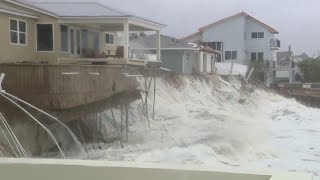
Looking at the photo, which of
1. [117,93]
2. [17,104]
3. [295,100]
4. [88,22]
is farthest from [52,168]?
[295,100]

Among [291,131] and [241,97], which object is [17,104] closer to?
[291,131]

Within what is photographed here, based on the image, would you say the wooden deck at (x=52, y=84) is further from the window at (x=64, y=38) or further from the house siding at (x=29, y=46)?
the window at (x=64, y=38)

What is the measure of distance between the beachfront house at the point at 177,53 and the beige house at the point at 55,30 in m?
20.5

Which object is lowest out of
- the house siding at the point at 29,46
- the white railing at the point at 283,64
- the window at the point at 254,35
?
the white railing at the point at 283,64

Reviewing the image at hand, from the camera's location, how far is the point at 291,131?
38.7 metres

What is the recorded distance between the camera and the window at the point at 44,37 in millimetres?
26297

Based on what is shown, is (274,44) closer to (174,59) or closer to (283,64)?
(283,64)

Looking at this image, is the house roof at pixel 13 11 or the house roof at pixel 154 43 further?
the house roof at pixel 154 43

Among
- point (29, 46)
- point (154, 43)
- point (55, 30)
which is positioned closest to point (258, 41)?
point (154, 43)

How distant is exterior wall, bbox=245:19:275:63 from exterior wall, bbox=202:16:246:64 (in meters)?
1.36

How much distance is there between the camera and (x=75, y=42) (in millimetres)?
28656

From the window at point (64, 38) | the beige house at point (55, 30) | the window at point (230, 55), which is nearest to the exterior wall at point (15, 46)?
the beige house at point (55, 30)

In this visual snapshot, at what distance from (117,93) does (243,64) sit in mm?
52035

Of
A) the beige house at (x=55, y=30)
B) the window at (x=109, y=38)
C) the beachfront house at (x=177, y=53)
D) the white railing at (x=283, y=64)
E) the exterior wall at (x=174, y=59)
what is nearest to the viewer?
the beige house at (x=55, y=30)
